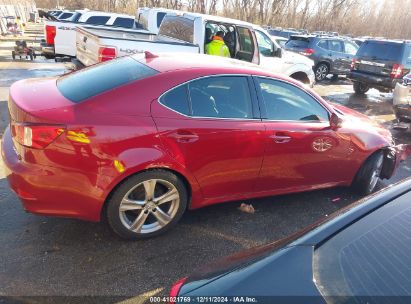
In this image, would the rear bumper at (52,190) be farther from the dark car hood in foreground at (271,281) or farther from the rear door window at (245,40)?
the rear door window at (245,40)

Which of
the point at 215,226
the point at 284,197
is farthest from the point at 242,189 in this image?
the point at 284,197

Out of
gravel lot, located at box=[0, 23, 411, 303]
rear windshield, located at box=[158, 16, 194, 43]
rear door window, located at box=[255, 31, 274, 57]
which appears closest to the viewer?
gravel lot, located at box=[0, 23, 411, 303]

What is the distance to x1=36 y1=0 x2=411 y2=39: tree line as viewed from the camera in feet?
128

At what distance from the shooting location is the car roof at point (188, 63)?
11.3ft

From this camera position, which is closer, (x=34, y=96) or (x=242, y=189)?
(x=34, y=96)

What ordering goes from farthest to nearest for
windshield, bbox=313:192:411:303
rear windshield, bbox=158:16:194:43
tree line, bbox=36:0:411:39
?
tree line, bbox=36:0:411:39 → rear windshield, bbox=158:16:194:43 → windshield, bbox=313:192:411:303

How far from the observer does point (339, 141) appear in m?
A: 4.11

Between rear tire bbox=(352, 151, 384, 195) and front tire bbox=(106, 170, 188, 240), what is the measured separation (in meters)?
2.45

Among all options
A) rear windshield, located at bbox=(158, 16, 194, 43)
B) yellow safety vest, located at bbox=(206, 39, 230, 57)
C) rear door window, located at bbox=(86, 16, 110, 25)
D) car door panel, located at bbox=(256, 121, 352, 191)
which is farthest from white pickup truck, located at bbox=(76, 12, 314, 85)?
rear door window, located at bbox=(86, 16, 110, 25)

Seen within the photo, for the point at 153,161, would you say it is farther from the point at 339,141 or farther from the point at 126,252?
the point at 339,141

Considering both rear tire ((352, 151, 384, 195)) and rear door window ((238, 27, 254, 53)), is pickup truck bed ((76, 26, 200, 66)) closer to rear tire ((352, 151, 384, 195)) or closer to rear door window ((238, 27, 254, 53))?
rear door window ((238, 27, 254, 53))

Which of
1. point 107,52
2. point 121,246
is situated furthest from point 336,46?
point 121,246

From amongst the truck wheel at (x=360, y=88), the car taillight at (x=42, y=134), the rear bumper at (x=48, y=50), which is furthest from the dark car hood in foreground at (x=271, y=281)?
the rear bumper at (x=48, y=50)

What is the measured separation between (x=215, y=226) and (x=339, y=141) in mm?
1746
